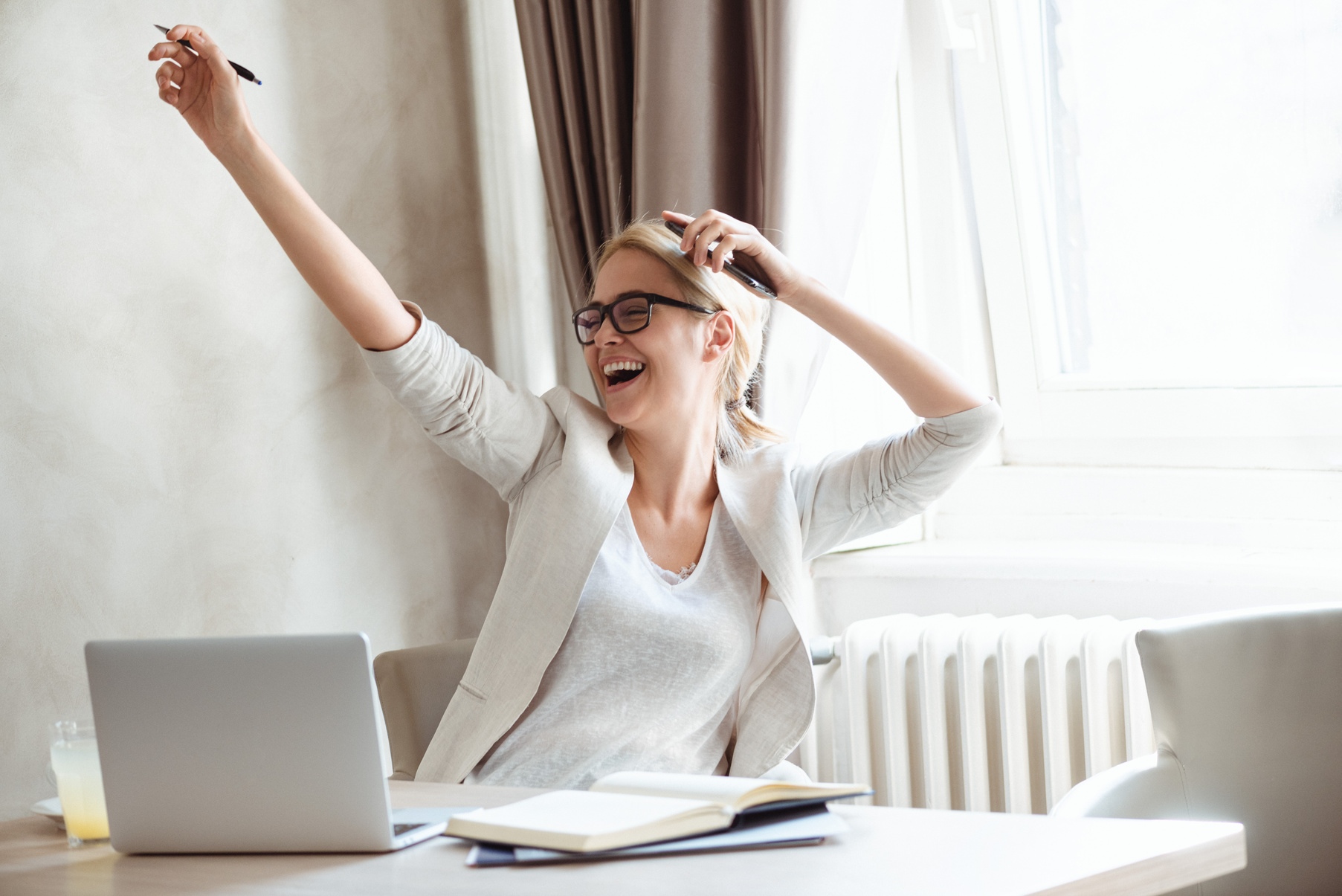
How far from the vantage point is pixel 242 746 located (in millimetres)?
957

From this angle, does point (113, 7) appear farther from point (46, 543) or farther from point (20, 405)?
point (46, 543)

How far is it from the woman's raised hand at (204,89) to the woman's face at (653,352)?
0.55 metres

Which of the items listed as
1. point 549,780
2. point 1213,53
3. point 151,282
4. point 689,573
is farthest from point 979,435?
point 151,282

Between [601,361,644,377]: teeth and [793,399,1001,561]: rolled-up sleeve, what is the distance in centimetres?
30

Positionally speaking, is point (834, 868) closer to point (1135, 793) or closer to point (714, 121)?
point (1135, 793)

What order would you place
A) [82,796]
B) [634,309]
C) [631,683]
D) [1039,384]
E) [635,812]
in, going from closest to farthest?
1. [635,812]
2. [82,796]
3. [631,683]
4. [634,309]
5. [1039,384]

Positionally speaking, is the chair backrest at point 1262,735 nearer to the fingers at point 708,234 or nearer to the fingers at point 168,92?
the fingers at point 708,234

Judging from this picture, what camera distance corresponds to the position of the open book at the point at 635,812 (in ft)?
2.88

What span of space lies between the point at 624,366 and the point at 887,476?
42 centimetres

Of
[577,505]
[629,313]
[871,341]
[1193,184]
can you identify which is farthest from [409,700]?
[1193,184]

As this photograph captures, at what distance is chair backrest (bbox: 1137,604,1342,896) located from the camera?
49.7 inches

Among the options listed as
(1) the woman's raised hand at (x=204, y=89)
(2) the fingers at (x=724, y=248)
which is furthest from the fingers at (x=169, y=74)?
(2) the fingers at (x=724, y=248)

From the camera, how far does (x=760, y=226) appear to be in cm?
195

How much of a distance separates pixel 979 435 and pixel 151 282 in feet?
4.06
